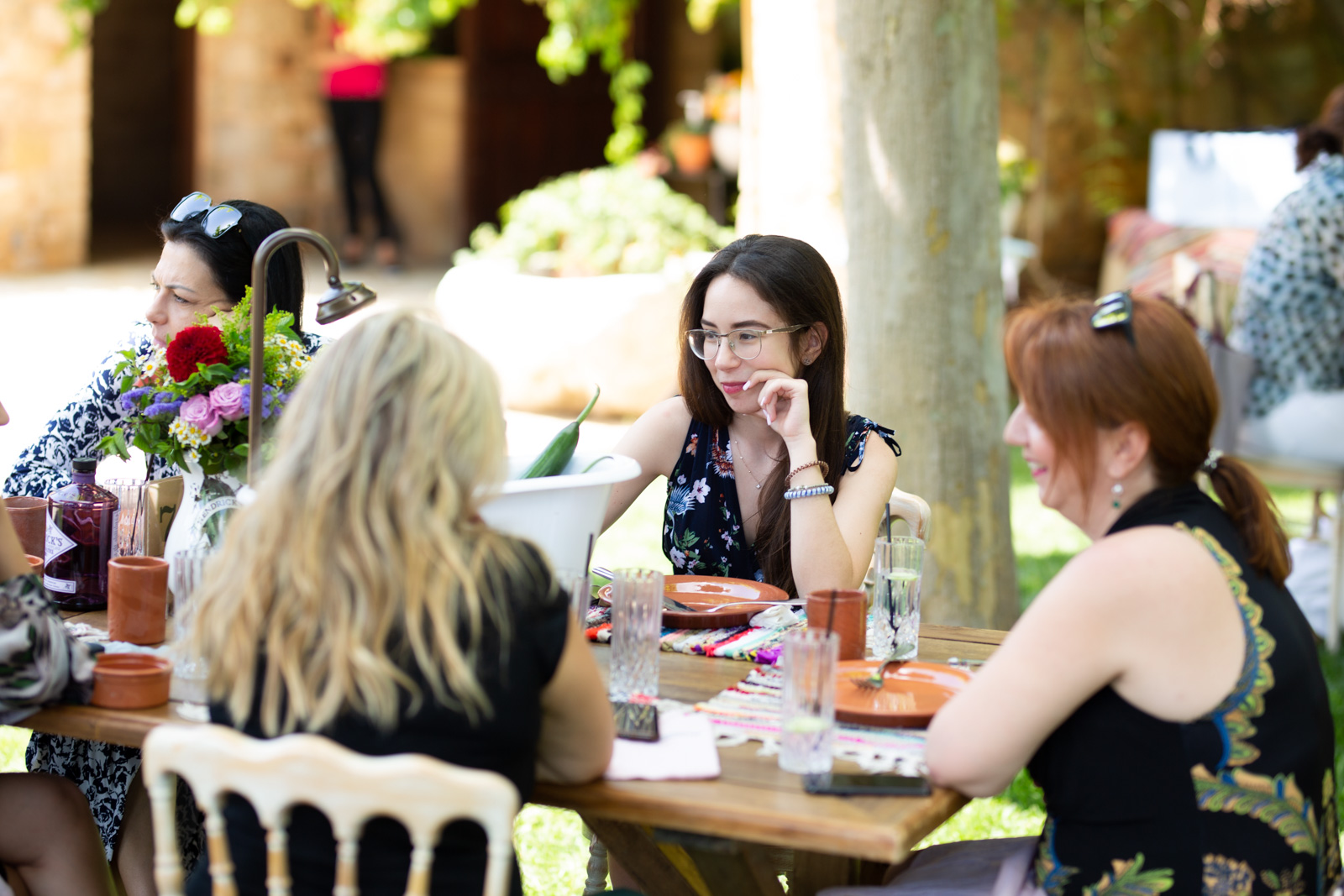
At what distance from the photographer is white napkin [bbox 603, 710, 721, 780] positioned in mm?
1671

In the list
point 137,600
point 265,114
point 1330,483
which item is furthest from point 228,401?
point 265,114

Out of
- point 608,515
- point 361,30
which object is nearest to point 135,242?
point 361,30

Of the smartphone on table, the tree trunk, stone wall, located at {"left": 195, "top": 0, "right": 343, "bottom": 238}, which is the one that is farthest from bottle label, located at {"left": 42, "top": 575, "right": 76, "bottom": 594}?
stone wall, located at {"left": 195, "top": 0, "right": 343, "bottom": 238}

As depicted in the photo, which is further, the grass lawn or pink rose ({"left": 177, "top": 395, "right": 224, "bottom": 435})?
the grass lawn

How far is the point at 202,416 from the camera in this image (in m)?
2.10

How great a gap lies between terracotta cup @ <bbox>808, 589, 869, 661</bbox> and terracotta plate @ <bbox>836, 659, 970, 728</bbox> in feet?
0.08

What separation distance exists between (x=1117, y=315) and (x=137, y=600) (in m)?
1.41

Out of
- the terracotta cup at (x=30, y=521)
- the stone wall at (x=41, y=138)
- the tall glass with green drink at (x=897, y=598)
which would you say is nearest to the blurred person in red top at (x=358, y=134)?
the stone wall at (x=41, y=138)

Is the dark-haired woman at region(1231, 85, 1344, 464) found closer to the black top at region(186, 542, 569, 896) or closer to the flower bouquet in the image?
the flower bouquet

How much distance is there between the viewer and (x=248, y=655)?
5.07 feet

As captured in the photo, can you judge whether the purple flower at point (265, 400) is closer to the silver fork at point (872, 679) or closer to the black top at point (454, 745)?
the black top at point (454, 745)

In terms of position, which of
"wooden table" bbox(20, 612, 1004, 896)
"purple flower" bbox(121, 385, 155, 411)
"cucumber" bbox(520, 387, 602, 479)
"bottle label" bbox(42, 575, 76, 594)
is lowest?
"wooden table" bbox(20, 612, 1004, 896)

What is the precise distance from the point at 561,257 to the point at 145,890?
539 centimetres

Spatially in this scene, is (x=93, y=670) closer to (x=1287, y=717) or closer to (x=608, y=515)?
(x=608, y=515)
